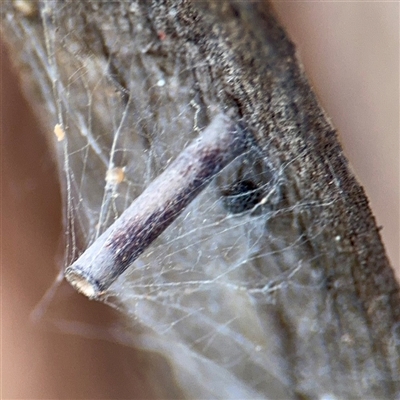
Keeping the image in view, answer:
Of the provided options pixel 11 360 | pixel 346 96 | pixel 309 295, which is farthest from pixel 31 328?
pixel 346 96

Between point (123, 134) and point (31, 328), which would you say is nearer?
point (123, 134)

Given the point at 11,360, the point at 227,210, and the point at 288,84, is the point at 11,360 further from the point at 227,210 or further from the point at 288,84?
the point at 288,84

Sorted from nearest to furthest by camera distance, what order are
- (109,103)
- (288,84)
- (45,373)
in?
(288,84) < (109,103) < (45,373)

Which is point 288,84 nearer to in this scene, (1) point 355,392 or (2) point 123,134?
(2) point 123,134

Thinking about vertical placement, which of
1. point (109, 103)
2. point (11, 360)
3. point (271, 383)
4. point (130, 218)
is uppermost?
point (109, 103)

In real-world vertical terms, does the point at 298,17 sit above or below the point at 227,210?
above

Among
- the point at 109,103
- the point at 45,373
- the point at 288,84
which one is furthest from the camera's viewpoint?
the point at 45,373
